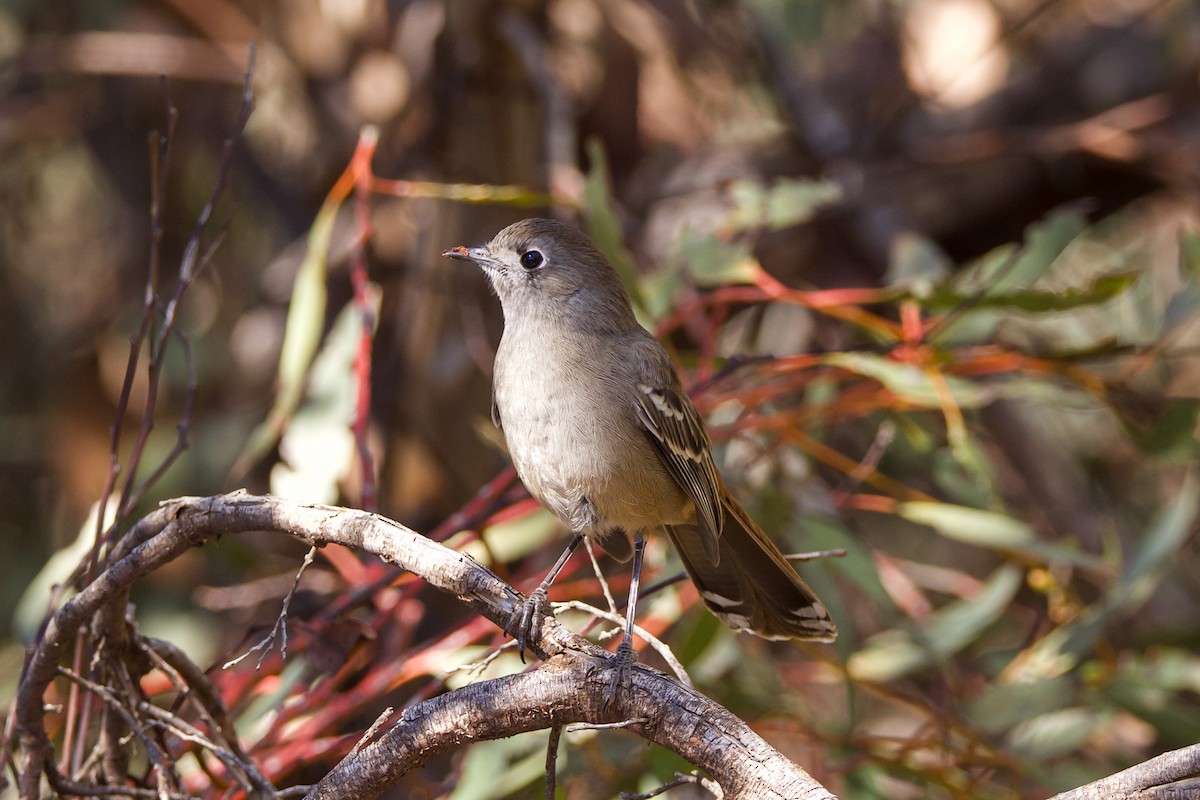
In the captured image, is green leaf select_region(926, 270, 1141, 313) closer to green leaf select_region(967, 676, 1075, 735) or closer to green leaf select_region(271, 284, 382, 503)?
green leaf select_region(967, 676, 1075, 735)

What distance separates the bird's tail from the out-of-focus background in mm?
320

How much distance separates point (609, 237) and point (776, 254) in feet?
6.40

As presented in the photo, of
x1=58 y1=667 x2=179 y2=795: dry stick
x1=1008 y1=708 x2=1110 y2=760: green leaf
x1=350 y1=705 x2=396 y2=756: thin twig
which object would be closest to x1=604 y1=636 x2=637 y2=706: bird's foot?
x1=350 y1=705 x2=396 y2=756: thin twig

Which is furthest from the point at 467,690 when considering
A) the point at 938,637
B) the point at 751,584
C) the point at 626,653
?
the point at 938,637

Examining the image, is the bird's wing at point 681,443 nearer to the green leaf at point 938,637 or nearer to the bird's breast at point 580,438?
the bird's breast at point 580,438

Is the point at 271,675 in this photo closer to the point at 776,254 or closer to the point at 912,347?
the point at 912,347

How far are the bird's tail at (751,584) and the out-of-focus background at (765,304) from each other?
1.05ft

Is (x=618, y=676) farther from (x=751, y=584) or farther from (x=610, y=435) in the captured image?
(x=751, y=584)

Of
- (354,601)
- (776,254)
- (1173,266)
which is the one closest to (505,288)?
(354,601)

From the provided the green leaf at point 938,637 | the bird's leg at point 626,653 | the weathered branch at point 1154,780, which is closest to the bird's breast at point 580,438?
the bird's leg at point 626,653

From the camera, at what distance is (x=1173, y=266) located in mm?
5699

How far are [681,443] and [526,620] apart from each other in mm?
912

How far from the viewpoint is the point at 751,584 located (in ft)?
9.30

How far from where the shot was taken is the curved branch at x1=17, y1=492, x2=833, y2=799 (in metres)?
1.64
